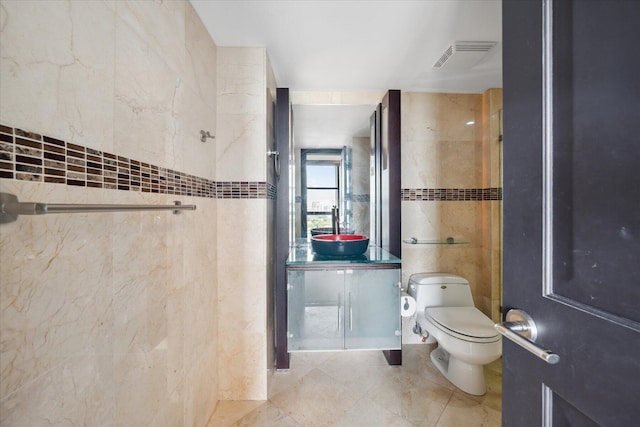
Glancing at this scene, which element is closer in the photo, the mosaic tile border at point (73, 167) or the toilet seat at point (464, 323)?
the mosaic tile border at point (73, 167)

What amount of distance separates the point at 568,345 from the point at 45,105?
1.20m

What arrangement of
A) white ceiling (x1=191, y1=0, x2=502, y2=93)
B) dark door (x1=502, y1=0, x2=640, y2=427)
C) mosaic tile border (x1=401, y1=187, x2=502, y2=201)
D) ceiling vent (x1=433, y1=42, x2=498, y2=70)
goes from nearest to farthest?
dark door (x1=502, y1=0, x2=640, y2=427) < white ceiling (x1=191, y1=0, x2=502, y2=93) < ceiling vent (x1=433, y1=42, x2=498, y2=70) < mosaic tile border (x1=401, y1=187, x2=502, y2=201)

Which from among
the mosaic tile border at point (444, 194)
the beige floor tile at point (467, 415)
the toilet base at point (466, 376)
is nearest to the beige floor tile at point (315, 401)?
the beige floor tile at point (467, 415)

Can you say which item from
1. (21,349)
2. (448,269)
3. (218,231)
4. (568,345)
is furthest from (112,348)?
(448,269)

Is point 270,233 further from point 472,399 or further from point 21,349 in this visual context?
point 472,399

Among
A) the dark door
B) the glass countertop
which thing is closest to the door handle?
the dark door

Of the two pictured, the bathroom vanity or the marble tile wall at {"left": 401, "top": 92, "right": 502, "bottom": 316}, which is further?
the marble tile wall at {"left": 401, "top": 92, "right": 502, "bottom": 316}

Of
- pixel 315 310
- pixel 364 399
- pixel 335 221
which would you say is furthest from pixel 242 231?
pixel 364 399

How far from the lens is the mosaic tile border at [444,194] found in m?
2.29

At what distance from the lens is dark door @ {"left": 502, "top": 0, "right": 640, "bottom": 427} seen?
414 millimetres

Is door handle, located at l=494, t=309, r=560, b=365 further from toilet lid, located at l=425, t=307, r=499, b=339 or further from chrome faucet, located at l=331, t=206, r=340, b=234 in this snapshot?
chrome faucet, located at l=331, t=206, r=340, b=234

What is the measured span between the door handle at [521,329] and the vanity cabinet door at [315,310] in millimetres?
1166

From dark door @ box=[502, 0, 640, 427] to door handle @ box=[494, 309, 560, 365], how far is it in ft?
0.06

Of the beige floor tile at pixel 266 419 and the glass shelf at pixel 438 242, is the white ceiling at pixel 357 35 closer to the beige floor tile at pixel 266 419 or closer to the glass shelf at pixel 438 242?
the glass shelf at pixel 438 242
